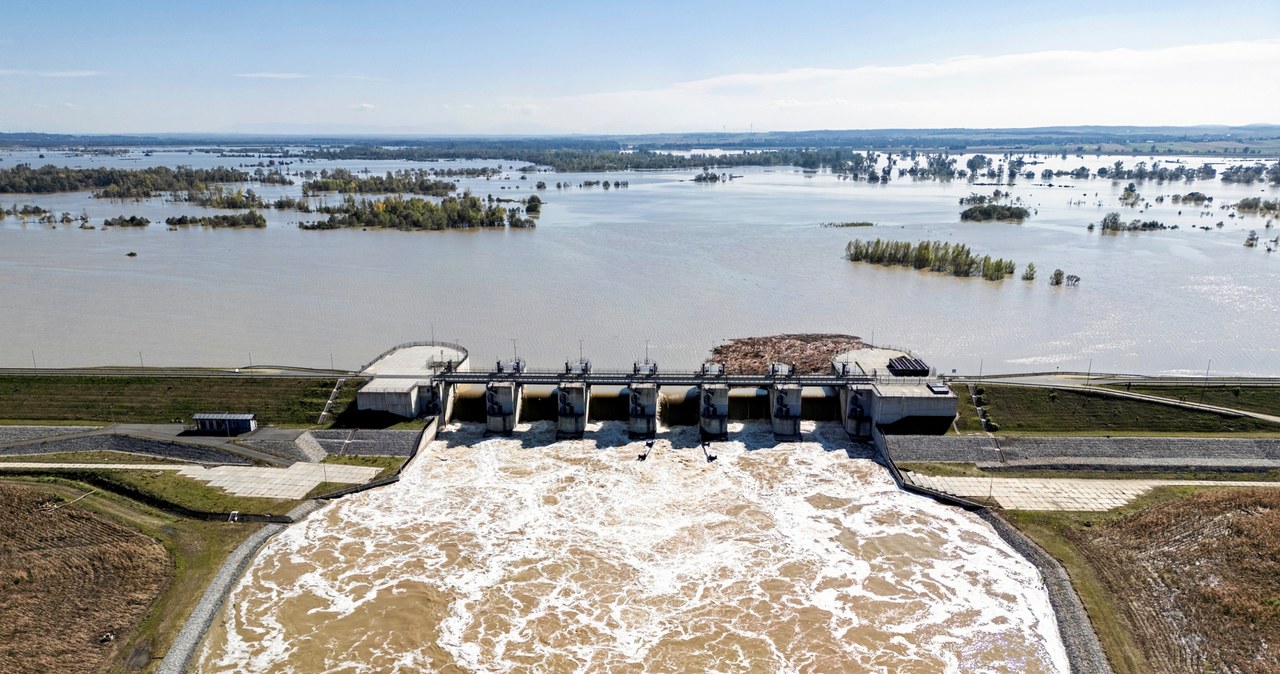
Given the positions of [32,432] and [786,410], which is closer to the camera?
[32,432]

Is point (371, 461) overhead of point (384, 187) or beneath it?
beneath

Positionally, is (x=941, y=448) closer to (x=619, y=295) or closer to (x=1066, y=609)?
(x=1066, y=609)


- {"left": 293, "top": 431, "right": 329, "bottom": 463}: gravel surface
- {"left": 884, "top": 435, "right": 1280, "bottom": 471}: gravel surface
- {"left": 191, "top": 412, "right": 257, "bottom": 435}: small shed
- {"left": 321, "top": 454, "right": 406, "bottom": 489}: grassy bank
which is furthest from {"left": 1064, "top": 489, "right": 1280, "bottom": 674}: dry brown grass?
{"left": 191, "top": 412, "right": 257, "bottom": 435}: small shed

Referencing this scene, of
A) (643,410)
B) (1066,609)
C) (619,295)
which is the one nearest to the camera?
(1066,609)

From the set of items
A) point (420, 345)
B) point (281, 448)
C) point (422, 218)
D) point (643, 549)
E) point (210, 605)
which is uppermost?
point (422, 218)

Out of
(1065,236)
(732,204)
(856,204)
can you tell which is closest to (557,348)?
(1065,236)

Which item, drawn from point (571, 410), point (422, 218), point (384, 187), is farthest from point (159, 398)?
point (384, 187)
